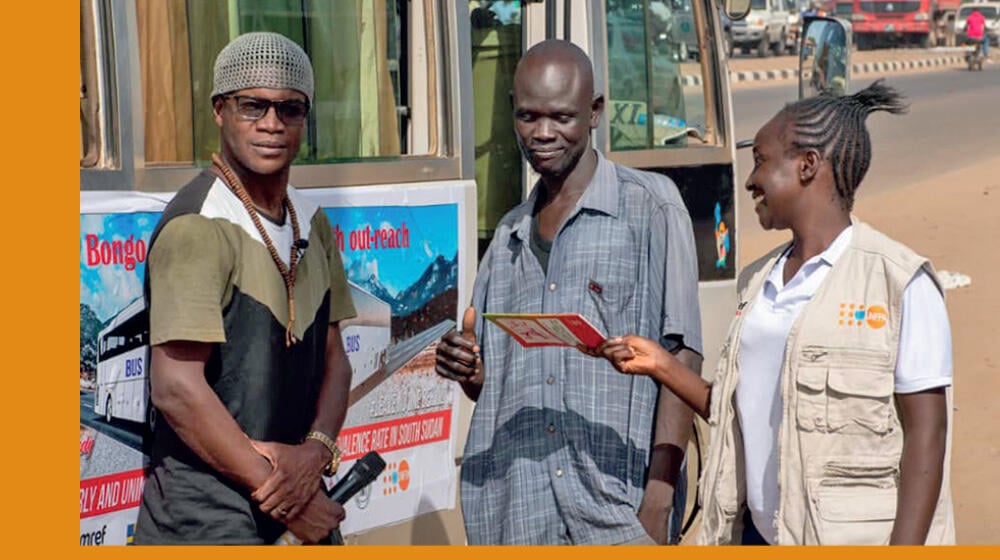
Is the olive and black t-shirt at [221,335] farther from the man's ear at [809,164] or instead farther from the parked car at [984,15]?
the parked car at [984,15]

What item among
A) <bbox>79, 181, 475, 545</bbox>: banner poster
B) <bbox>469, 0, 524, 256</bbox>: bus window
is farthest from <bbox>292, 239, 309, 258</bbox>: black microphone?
<bbox>469, 0, 524, 256</bbox>: bus window

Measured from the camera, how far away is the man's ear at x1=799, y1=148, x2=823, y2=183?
2977mm

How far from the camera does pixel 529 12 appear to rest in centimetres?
534

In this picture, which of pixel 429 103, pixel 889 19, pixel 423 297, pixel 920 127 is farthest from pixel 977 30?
pixel 423 297

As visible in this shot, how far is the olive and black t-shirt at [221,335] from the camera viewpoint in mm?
3062

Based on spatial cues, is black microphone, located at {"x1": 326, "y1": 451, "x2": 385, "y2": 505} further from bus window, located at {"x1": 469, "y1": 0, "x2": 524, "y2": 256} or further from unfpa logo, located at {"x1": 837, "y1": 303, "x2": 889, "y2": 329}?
bus window, located at {"x1": 469, "y1": 0, "x2": 524, "y2": 256}

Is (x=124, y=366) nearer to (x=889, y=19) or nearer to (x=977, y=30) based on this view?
(x=977, y=30)

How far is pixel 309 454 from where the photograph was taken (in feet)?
11.1

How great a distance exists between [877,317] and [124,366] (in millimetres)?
1711

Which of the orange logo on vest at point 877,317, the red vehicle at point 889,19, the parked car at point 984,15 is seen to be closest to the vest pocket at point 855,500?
the orange logo on vest at point 877,317

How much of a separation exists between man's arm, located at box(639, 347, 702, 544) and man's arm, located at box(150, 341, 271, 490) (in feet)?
2.92

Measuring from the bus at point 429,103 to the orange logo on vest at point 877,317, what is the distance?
5.63 ft

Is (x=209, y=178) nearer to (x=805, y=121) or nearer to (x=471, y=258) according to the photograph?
(x=805, y=121)

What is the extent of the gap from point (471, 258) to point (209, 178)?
158cm
